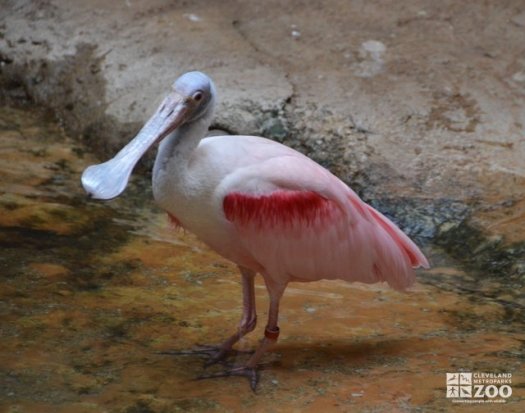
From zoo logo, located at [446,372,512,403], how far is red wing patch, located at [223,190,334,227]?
986 mm

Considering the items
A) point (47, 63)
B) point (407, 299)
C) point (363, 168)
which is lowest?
point (407, 299)

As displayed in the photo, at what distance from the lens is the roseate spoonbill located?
4.86 meters

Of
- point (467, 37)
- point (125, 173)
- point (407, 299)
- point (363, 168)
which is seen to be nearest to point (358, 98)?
point (363, 168)

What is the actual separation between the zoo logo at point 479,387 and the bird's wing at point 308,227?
28.9 inches

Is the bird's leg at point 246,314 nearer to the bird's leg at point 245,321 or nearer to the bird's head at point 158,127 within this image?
the bird's leg at point 245,321

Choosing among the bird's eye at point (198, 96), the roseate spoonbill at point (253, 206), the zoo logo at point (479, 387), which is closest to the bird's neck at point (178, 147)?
the roseate spoonbill at point (253, 206)

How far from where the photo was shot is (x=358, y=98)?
25.4 ft

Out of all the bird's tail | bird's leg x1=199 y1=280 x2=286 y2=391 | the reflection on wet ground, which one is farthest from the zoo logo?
bird's leg x1=199 y1=280 x2=286 y2=391

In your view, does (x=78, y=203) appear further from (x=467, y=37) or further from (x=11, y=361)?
(x=467, y=37)

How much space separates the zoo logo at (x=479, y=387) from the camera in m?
4.61

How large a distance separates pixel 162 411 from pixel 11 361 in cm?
82

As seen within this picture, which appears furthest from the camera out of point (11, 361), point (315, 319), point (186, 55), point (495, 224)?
point (186, 55)

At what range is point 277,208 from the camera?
197 inches

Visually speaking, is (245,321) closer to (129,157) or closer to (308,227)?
(308,227)
